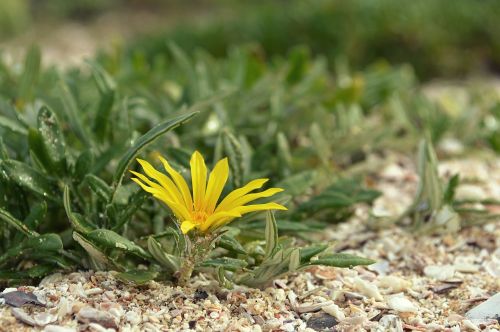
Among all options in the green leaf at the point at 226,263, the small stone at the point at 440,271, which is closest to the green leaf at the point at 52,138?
the green leaf at the point at 226,263

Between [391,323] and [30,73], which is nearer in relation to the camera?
[391,323]

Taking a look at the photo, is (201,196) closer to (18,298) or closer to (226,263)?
(226,263)

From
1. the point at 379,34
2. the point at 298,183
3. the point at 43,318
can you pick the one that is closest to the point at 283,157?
the point at 298,183

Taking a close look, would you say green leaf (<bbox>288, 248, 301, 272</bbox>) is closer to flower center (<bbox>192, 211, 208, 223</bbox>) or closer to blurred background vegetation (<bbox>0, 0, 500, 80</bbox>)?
flower center (<bbox>192, 211, 208, 223</bbox>)

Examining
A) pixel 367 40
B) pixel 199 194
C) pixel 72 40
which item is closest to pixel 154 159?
pixel 199 194

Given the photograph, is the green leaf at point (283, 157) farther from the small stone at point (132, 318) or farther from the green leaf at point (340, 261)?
the small stone at point (132, 318)

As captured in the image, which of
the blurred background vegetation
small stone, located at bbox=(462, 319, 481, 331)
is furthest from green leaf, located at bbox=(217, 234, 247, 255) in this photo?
the blurred background vegetation
